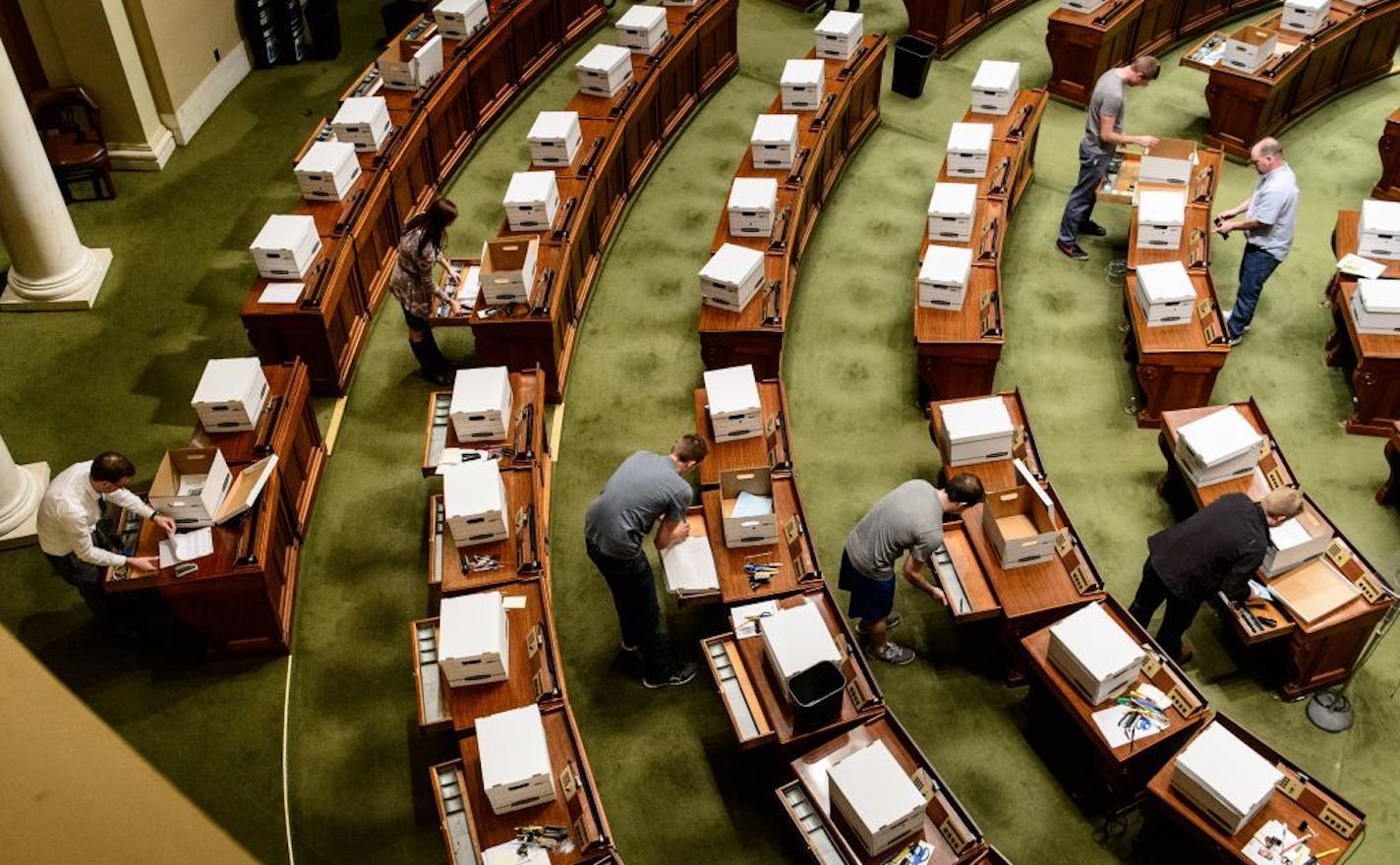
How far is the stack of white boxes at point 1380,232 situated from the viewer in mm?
8594

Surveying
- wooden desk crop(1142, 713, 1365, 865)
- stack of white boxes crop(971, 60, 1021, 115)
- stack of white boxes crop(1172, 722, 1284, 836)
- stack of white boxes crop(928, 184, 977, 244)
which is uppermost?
stack of white boxes crop(971, 60, 1021, 115)

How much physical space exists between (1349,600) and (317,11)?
1008 centimetres

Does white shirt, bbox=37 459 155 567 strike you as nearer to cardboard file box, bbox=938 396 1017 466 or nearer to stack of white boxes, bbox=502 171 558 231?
stack of white boxes, bbox=502 171 558 231

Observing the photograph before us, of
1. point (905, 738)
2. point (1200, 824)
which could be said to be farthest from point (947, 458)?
point (1200, 824)

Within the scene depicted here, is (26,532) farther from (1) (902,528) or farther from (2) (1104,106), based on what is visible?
(2) (1104,106)

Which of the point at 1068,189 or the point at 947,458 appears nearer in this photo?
the point at 947,458

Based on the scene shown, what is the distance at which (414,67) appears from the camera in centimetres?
987

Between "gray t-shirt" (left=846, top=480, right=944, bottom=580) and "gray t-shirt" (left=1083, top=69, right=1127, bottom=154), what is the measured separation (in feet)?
14.3

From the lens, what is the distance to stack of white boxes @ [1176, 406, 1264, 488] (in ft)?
23.6

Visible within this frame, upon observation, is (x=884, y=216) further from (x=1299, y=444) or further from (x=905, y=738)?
(x=905, y=738)

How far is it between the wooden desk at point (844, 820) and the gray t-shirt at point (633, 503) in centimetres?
135

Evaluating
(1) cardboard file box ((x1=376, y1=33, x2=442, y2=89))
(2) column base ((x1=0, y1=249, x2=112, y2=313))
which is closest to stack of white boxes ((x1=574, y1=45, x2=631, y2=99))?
(1) cardboard file box ((x1=376, y1=33, x2=442, y2=89))

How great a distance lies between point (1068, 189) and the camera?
10.7 metres

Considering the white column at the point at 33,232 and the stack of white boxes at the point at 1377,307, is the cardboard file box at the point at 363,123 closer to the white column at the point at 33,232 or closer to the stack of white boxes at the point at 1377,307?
the white column at the point at 33,232
